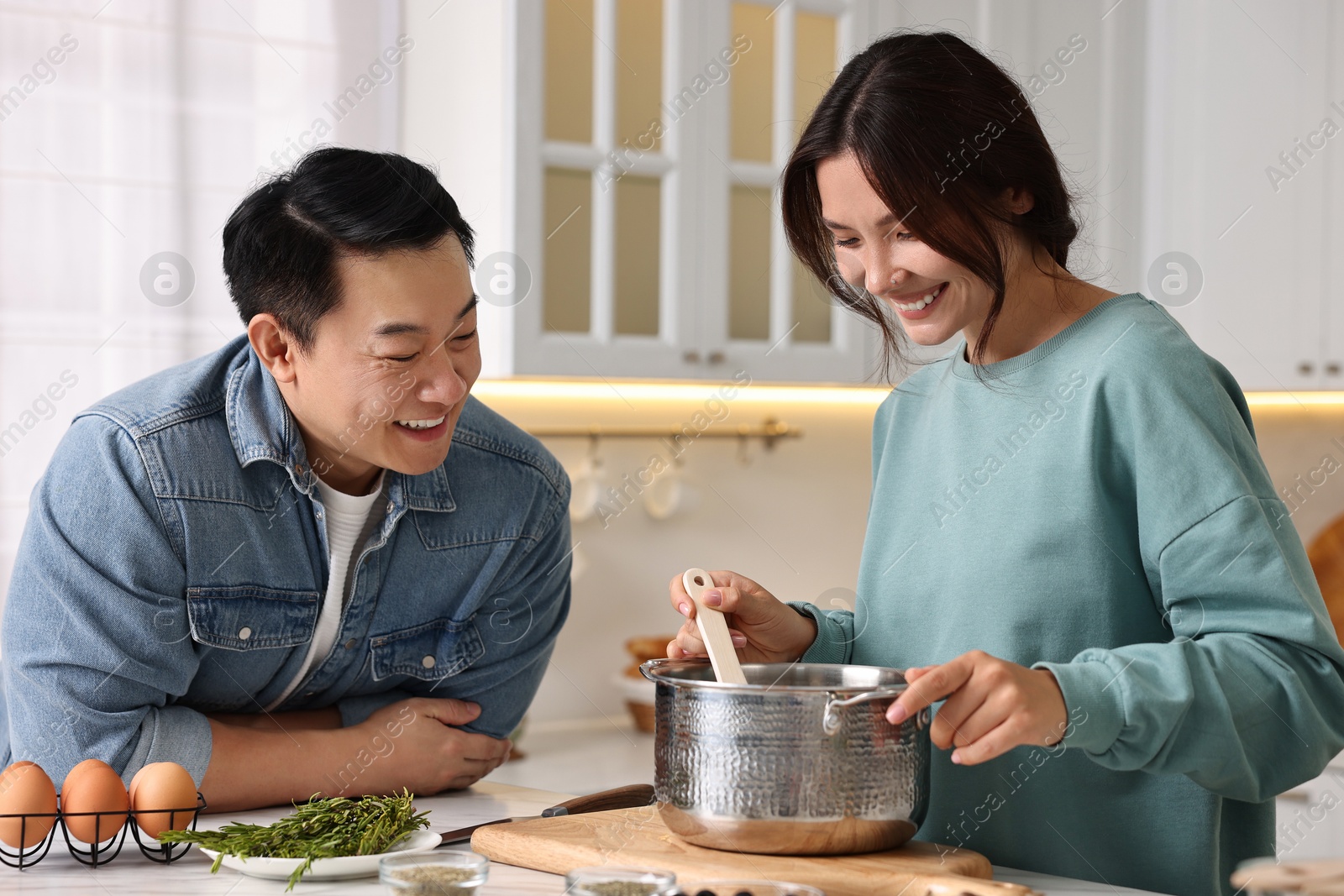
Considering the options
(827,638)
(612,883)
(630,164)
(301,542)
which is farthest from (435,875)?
(630,164)

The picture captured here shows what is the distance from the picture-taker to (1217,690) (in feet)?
3.17

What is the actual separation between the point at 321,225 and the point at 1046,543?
820mm

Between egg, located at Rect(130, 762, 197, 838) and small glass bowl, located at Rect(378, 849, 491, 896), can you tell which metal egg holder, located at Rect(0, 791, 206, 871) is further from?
small glass bowl, located at Rect(378, 849, 491, 896)

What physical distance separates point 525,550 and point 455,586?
10cm

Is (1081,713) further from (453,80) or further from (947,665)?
(453,80)

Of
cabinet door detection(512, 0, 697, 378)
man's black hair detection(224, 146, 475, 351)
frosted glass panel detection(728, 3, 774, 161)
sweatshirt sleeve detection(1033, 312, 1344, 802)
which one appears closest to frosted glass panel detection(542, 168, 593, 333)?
cabinet door detection(512, 0, 697, 378)

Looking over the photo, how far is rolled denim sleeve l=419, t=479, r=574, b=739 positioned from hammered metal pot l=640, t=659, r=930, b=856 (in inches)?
22.2

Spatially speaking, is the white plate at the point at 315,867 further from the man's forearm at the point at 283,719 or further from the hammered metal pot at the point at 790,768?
the man's forearm at the point at 283,719

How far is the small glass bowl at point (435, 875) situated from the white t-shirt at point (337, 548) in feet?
1.81

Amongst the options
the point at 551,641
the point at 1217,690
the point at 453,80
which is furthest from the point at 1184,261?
the point at 1217,690

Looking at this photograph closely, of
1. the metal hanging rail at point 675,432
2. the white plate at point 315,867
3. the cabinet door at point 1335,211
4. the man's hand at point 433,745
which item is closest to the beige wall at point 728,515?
the metal hanging rail at point 675,432

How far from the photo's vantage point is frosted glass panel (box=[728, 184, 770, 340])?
259 centimetres

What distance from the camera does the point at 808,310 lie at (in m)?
2.71

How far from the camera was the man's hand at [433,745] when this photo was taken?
145 centimetres
